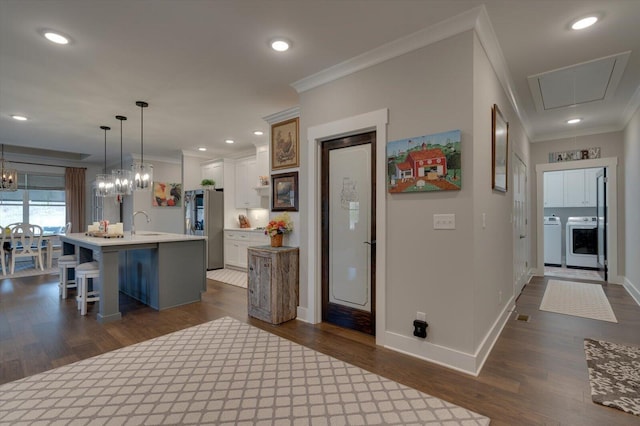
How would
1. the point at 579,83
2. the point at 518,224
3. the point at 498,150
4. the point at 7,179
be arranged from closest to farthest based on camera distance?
the point at 498,150 → the point at 579,83 → the point at 518,224 → the point at 7,179

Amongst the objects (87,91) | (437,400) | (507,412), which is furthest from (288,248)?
(87,91)

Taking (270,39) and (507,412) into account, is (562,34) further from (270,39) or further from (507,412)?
(507,412)

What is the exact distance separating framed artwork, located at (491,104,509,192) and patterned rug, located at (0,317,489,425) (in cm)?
199

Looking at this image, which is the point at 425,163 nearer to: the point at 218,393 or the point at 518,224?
the point at 218,393

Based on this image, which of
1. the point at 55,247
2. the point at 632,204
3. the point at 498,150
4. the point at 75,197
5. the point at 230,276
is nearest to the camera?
the point at 498,150

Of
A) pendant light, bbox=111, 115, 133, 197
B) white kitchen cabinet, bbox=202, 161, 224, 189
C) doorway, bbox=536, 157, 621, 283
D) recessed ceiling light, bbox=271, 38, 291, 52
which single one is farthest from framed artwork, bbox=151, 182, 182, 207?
doorway, bbox=536, 157, 621, 283

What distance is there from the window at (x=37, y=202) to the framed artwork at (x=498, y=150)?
392 inches

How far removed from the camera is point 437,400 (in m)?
1.99

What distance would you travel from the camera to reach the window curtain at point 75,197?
8211 millimetres

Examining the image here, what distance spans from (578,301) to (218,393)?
475 cm

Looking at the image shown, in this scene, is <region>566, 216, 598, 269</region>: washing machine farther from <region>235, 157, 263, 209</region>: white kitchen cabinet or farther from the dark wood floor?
<region>235, 157, 263, 209</region>: white kitchen cabinet

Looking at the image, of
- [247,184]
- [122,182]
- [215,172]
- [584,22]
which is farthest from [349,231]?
[215,172]

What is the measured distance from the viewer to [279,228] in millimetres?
3656

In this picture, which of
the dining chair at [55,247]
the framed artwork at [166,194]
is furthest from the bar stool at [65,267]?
the framed artwork at [166,194]
